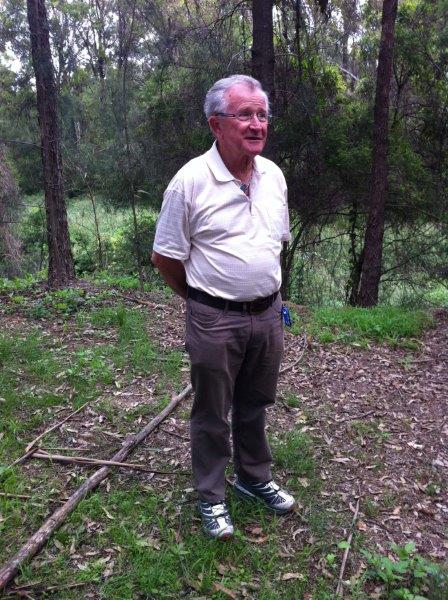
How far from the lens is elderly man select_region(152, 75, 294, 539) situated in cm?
218

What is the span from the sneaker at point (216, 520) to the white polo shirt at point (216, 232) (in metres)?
1.07

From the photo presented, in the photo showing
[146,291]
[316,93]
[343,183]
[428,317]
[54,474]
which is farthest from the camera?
[343,183]

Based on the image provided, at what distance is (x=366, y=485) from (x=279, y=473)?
1.66ft

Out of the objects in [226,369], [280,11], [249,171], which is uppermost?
[280,11]

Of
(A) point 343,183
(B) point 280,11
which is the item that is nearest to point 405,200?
(A) point 343,183

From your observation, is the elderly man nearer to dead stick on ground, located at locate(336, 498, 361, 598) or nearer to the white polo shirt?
the white polo shirt

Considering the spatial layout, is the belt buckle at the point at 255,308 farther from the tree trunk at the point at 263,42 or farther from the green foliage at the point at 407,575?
the tree trunk at the point at 263,42

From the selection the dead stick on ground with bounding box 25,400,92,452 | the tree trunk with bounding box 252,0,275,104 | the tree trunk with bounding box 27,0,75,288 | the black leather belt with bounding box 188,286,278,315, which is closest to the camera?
the black leather belt with bounding box 188,286,278,315

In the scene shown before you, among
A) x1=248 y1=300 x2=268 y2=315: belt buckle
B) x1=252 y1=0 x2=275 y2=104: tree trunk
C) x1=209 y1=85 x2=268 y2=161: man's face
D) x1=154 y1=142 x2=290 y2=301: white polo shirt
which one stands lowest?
x1=248 y1=300 x2=268 y2=315: belt buckle

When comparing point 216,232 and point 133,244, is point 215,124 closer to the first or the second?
point 216,232

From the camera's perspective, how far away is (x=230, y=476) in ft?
9.81

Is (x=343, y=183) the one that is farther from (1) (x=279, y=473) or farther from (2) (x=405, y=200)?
(1) (x=279, y=473)

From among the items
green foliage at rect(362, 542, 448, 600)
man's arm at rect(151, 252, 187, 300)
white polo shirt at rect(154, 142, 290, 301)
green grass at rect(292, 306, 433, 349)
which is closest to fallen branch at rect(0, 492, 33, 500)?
man's arm at rect(151, 252, 187, 300)

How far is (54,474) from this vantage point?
3.02 metres
